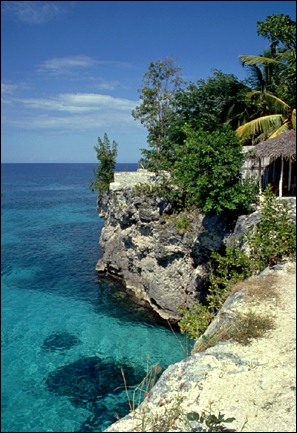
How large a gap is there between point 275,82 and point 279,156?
30.6ft

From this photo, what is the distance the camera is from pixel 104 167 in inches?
1170

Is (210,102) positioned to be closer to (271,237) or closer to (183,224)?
(183,224)

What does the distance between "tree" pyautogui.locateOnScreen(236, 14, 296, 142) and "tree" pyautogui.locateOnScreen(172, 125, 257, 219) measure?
209 inches

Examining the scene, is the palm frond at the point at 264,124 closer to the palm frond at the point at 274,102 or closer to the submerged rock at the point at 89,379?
the palm frond at the point at 274,102

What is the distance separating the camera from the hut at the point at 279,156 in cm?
1603

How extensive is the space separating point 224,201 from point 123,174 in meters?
12.0

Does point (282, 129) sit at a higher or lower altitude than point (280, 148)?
higher

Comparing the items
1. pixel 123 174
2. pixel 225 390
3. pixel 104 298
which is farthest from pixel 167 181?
pixel 225 390

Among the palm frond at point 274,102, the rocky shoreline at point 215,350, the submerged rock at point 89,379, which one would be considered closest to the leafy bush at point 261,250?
the rocky shoreline at point 215,350

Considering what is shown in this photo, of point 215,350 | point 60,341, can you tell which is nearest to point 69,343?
point 60,341

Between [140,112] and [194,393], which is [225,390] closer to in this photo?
[194,393]

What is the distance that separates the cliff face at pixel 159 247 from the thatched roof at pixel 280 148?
13.0 ft

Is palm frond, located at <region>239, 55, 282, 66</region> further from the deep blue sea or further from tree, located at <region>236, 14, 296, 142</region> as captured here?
the deep blue sea

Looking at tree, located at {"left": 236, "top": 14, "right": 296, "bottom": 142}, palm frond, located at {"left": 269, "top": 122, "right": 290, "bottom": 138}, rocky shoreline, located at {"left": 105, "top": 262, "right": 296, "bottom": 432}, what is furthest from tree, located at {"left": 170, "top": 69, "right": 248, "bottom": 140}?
rocky shoreline, located at {"left": 105, "top": 262, "right": 296, "bottom": 432}
